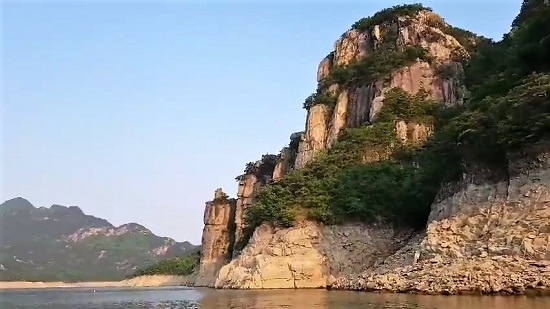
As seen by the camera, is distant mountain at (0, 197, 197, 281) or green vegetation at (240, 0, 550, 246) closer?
green vegetation at (240, 0, 550, 246)

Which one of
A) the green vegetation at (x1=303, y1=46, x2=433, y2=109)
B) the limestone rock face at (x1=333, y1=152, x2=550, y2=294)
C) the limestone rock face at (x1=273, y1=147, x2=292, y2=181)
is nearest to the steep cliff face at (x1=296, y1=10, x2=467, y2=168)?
the green vegetation at (x1=303, y1=46, x2=433, y2=109)

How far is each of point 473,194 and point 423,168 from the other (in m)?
10.7

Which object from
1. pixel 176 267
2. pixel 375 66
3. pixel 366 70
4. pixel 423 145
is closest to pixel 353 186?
pixel 423 145

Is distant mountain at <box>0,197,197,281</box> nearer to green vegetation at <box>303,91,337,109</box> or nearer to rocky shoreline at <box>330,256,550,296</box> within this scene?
green vegetation at <box>303,91,337,109</box>

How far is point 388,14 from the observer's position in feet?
218

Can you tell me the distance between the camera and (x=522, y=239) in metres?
22.7

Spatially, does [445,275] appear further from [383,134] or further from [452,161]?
[383,134]

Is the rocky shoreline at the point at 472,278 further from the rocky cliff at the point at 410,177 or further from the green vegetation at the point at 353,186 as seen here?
the green vegetation at the point at 353,186

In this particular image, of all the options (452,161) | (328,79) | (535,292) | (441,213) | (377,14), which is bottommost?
(535,292)

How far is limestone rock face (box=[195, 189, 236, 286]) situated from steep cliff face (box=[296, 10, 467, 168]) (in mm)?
14829

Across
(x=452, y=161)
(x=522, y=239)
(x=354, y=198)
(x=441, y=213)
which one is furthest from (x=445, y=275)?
(x=354, y=198)

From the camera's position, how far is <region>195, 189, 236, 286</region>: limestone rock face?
66500mm

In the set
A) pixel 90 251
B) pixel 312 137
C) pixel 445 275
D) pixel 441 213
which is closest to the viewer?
pixel 445 275

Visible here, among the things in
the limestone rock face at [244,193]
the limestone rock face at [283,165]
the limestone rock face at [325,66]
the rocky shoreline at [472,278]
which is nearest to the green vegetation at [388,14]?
the limestone rock face at [325,66]
